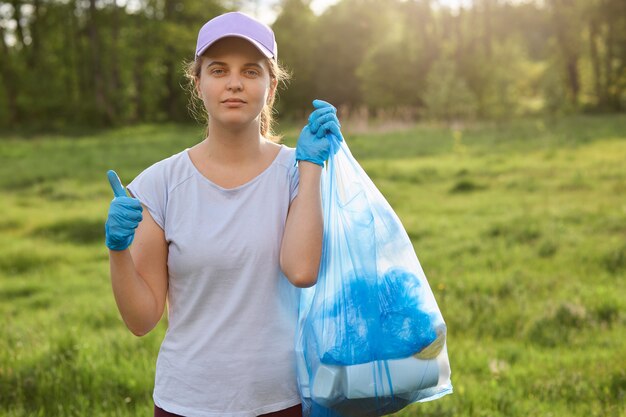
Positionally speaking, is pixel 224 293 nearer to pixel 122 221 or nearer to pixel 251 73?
pixel 122 221

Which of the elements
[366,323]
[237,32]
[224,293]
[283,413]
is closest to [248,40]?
[237,32]

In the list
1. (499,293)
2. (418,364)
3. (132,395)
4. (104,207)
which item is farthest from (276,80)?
(104,207)

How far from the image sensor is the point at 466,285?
591 centimetres

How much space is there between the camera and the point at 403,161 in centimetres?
1461

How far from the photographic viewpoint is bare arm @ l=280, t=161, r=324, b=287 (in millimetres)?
1877

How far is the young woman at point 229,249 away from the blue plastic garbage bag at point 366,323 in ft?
0.31

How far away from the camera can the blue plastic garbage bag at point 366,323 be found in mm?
1898

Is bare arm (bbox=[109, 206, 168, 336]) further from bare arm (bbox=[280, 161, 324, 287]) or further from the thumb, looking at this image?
bare arm (bbox=[280, 161, 324, 287])

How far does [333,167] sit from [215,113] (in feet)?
1.34

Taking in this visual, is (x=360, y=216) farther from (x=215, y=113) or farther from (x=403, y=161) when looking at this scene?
(x=403, y=161)

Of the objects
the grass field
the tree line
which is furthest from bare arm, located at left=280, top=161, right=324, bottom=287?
the tree line

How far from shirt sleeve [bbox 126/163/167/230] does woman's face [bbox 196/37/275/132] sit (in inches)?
8.8

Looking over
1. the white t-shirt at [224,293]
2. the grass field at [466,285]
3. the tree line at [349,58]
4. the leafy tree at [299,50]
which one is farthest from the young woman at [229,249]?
the leafy tree at [299,50]

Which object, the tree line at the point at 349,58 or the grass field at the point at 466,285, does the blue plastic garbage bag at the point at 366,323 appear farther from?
the tree line at the point at 349,58
